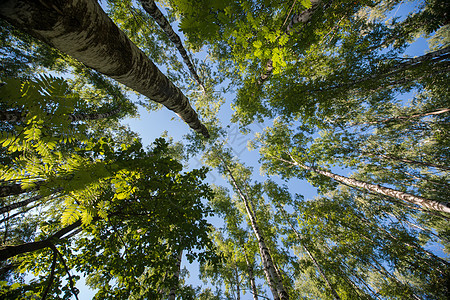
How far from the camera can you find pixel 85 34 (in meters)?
1.01

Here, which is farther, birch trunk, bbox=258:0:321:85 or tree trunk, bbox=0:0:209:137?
birch trunk, bbox=258:0:321:85

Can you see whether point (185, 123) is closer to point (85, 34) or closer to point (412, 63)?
point (85, 34)

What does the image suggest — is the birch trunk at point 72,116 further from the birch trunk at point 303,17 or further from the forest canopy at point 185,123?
the birch trunk at point 303,17

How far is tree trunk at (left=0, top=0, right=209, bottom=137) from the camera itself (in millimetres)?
771

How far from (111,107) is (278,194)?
1174cm

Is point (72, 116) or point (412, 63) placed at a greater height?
point (72, 116)

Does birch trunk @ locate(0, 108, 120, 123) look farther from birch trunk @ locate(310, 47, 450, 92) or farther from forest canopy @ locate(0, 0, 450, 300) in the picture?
birch trunk @ locate(310, 47, 450, 92)

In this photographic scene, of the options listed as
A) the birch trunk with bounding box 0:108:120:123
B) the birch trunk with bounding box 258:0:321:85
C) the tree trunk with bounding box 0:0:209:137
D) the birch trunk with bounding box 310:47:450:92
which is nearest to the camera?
the tree trunk with bounding box 0:0:209:137

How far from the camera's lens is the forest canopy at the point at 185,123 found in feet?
4.44

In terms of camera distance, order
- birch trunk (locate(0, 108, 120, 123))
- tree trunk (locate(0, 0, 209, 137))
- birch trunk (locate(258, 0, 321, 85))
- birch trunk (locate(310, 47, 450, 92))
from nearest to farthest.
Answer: tree trunk (locate(0, 0, 209, 137)) < birch trunk (locate(258, 0, 321, 85)) < birch trunk (locate(310, 47, 450, 92)) < birch trunk (locate(0, 108, 120, 123))

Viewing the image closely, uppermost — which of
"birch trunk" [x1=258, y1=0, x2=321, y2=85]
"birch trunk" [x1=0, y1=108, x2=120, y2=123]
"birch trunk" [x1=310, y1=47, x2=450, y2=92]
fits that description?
"birch trunk" [x1=0, y1=108, x2=120, y2=123]

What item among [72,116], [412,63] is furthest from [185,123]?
[412,63]

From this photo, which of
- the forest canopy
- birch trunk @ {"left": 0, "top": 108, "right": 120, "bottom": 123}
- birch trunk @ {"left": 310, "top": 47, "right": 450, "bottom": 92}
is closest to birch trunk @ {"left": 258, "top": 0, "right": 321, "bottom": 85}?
the forest canopy

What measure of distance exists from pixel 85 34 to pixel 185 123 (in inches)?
208
